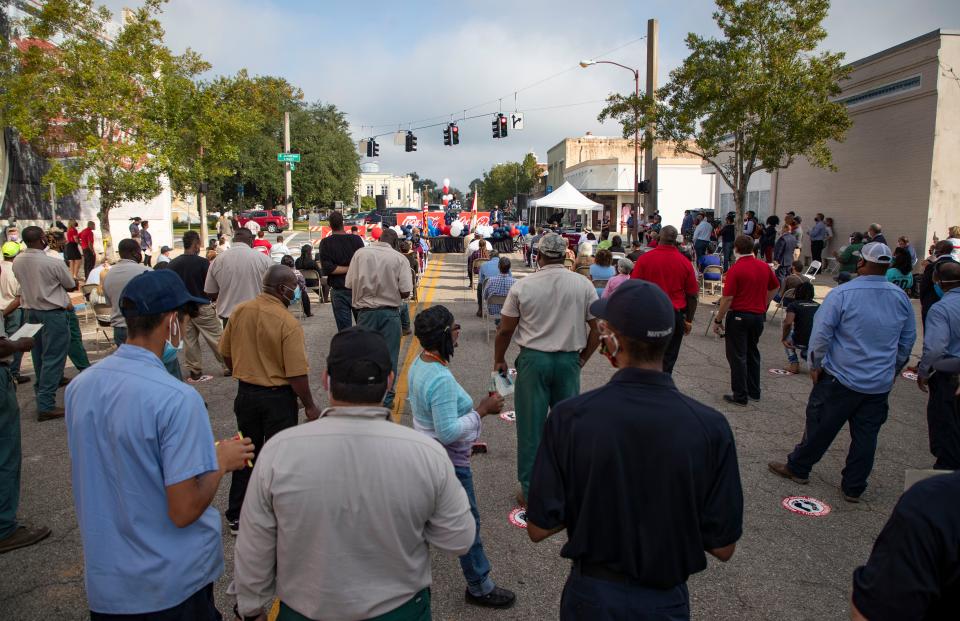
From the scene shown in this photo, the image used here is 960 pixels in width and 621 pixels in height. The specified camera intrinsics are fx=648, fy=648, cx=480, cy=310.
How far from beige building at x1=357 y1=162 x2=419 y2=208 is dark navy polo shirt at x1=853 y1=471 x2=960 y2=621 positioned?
5151 inches

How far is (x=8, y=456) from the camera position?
432cm

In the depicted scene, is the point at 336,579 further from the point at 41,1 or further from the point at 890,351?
the point at 41,1

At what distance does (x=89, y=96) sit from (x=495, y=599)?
1949 cm

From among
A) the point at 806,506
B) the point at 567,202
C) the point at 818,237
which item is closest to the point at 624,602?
the point at 806,506

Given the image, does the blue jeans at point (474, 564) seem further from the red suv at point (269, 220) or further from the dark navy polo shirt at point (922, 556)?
the red suv at point (269, 220)

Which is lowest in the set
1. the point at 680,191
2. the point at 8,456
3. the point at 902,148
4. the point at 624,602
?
the point at 8,456

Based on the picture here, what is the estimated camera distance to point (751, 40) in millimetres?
18344

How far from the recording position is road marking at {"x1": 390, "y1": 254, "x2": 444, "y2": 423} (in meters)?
7.45

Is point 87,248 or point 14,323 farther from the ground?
point 87,248

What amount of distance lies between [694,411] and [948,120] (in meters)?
20.3

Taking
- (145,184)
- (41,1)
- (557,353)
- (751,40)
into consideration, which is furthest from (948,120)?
(41,1)

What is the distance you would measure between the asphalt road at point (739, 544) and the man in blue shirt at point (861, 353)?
0.52 meters

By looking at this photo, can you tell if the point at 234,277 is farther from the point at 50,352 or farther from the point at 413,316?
the point at 413,316

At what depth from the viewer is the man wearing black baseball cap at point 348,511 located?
2010 millimetres
